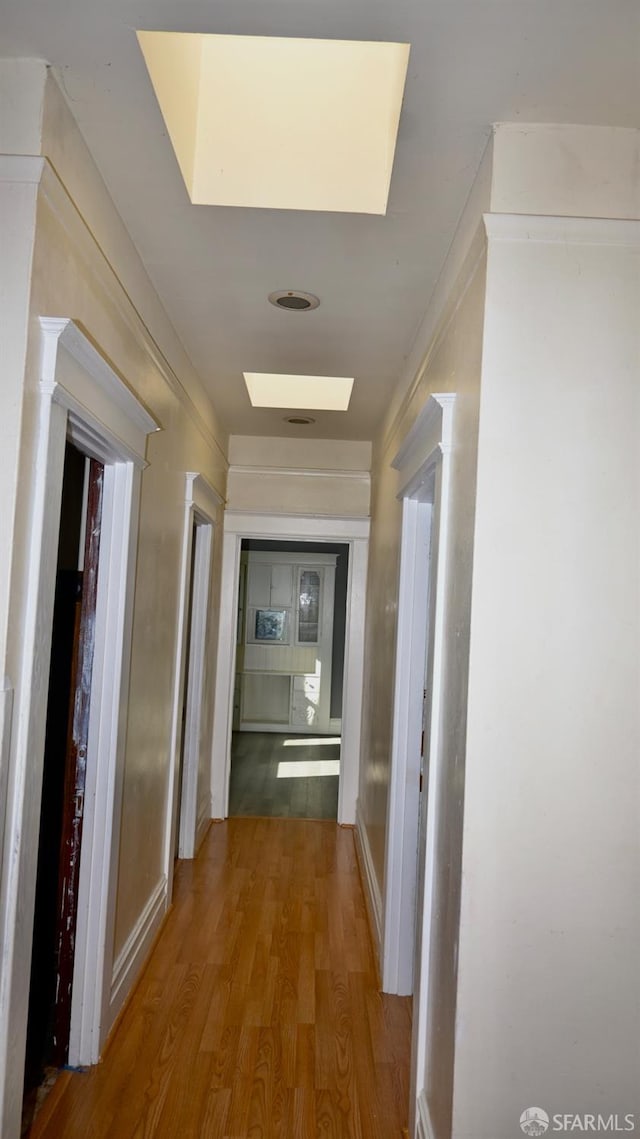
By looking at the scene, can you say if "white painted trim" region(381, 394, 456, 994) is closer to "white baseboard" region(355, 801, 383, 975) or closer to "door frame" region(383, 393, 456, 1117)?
"door frame" region(383, 393, 456, 1117)

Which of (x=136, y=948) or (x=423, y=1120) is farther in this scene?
(x=136, y=948)

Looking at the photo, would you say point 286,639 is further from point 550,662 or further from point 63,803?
point 550,662

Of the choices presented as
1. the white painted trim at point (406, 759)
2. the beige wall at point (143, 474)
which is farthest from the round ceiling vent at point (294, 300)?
the white painted trim at point (406, 759)

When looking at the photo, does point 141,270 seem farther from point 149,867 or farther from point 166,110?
point 149,867

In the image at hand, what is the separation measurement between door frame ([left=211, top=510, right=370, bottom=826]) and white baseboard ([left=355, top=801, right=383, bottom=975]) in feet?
1.18

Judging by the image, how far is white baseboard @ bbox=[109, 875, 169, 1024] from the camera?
2594 mm

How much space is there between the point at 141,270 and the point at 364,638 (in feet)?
10.1

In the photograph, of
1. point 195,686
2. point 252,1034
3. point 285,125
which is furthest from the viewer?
point 195,686

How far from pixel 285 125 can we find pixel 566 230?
0.84 metres

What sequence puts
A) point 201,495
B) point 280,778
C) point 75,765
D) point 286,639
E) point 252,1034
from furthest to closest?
point 286,639, point 280,778, point 201,495, point 252,1034, point 75,765

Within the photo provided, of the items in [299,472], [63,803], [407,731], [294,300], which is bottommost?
[63,803]

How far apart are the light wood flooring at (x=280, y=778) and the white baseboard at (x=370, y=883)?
0.80 metres

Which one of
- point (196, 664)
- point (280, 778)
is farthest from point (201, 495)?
point (280, 778)

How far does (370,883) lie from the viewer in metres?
3.65
